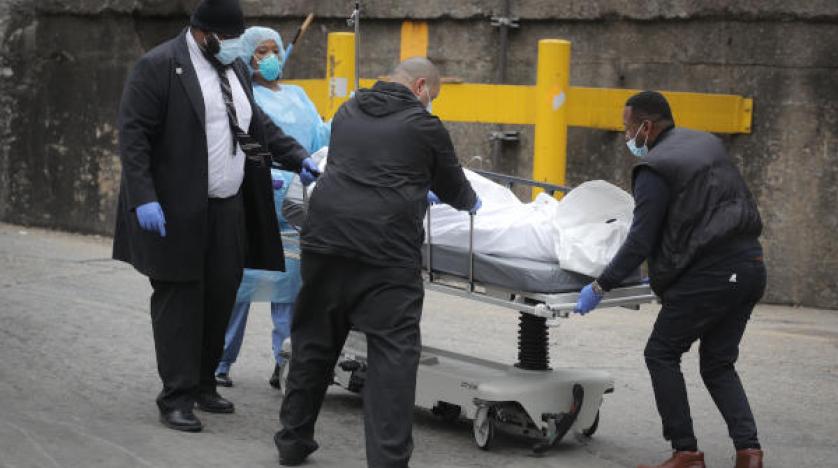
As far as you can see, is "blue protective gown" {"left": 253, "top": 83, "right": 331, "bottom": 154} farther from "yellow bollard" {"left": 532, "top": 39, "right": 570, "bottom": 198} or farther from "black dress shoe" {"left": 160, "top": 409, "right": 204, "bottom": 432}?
"yellow bollard" {"left": 532, "top": 39, "right": 570, "bottom": 198}

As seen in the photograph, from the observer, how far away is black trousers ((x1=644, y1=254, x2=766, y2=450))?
5543 mm

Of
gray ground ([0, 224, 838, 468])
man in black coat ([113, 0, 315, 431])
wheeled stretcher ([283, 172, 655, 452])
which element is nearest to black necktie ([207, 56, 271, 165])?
man in black coat ([113, 0, 315, 431])

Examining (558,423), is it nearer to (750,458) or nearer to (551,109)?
(750,458)

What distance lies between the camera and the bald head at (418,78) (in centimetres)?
553

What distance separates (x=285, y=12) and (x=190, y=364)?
239 inches

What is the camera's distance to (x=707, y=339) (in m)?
5.70

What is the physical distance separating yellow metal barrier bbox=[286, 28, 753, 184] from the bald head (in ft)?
14.2

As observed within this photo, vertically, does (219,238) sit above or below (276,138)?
below

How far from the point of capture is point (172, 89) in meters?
6.00

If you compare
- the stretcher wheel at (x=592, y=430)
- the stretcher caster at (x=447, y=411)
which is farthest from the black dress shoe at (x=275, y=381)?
the stretcher wheel at (x=592, y=430)

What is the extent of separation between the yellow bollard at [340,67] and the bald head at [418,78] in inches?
193

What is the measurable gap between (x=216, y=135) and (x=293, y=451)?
140 cm

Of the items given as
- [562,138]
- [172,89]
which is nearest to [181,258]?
[172,89]

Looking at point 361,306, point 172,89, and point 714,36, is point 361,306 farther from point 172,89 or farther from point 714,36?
point 714,36
